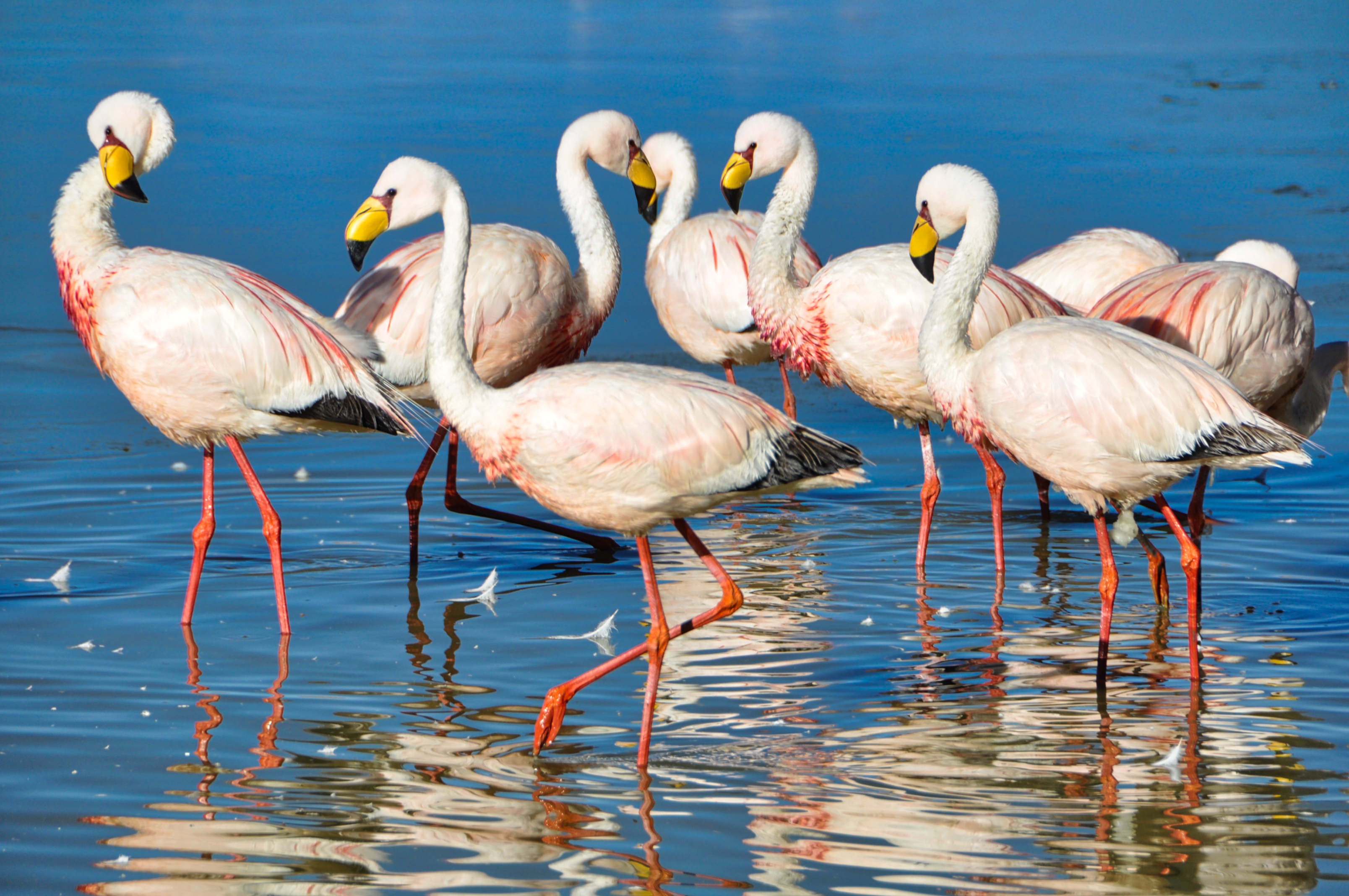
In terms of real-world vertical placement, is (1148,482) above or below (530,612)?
above

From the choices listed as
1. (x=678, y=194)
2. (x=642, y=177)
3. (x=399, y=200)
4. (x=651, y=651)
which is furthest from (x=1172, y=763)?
(x=678, y=194)

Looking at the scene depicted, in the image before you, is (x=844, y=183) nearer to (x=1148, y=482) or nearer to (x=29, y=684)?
(x=1148, y=482)

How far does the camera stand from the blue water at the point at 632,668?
13.2 ft

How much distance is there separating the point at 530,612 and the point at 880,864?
8.03 ft

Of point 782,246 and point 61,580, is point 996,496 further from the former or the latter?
point 61,580

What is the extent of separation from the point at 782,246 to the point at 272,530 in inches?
106

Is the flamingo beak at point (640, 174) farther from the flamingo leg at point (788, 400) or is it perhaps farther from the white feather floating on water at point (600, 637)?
the white feather floating on water at point (600, 637)

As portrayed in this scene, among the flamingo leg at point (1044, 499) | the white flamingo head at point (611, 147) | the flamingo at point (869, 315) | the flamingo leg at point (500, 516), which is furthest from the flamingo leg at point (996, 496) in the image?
the white flamingo head at point (611, 147)

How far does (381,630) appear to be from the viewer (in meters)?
5.86

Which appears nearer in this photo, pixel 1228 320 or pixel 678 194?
pixel 1228 320

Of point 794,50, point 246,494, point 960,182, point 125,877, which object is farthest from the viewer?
point 794,50

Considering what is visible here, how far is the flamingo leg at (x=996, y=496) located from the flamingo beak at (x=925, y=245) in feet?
2.44

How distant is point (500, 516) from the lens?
728 cm

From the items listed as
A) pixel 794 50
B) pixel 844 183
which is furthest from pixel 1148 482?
pixel 794 50
